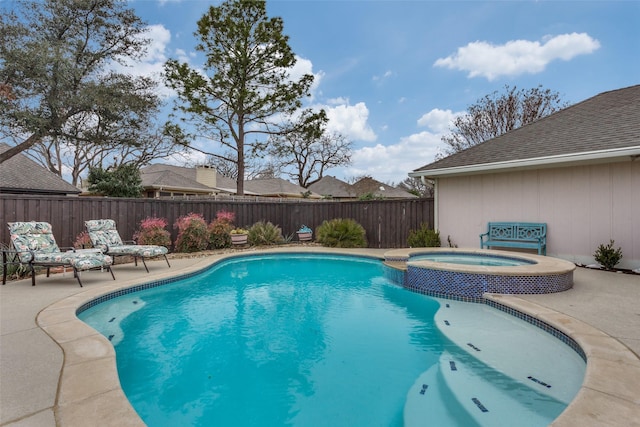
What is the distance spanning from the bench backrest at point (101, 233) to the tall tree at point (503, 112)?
57.8ft

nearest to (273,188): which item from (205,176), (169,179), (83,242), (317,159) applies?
(205,176)

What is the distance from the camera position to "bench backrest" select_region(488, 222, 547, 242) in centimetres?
770

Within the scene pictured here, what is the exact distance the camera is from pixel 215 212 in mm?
11750

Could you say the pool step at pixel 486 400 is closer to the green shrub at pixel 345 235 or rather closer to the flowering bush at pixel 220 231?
the green shrub at pixel 345 235

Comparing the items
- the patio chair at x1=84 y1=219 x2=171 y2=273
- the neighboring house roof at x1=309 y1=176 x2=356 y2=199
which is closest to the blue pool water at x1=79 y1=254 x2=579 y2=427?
the patio chair at x1=84 y1=219 x2=171 y2=273

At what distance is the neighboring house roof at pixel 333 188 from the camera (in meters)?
32.7

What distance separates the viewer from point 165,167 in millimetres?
25406

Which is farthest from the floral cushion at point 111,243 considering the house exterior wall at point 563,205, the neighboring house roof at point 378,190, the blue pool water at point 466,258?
the neighboring house roof at point 378,190

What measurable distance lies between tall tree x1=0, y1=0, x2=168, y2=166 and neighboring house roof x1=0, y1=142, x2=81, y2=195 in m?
1.39

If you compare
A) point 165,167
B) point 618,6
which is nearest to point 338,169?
point 165,167

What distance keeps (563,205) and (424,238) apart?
11.1 feet

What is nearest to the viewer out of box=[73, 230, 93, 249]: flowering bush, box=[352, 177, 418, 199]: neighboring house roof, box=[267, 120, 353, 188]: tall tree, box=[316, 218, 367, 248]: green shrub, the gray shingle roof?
box=[73, 230, 93, 249]: flowering bush

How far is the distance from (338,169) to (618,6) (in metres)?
26.7

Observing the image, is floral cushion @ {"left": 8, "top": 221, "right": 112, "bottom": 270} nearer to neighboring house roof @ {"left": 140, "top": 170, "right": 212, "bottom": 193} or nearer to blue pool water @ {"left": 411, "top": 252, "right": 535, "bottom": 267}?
blue pool water @ {"left": 411, "top": 252, "right": 535, "bottom": 267}
